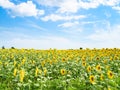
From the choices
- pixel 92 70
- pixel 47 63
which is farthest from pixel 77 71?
pixel 47 63

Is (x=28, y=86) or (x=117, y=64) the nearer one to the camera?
(x=28, y=86)

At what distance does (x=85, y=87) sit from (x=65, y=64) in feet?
10.9

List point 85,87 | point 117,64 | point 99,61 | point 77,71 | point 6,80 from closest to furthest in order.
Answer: point 85,87
point 6,80
point 77,71
point 117,64
point 99,61

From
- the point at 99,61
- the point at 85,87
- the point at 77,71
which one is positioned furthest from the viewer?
the point at 99,61

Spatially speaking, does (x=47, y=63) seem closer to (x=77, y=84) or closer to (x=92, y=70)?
(x=92, y=70)

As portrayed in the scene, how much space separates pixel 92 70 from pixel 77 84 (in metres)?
1.51

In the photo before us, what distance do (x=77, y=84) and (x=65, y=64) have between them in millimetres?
2857

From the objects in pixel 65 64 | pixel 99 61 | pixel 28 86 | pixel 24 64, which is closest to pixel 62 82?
pixel 28 86

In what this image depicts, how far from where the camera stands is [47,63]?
1332 cm

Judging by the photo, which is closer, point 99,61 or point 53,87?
point 53,87

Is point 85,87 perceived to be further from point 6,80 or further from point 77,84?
point 6,80

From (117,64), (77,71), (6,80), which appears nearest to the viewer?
(6,80)

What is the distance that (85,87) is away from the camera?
9617 mm

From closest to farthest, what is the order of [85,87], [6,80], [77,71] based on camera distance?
[85,87]
[6,80]
[77,71]
